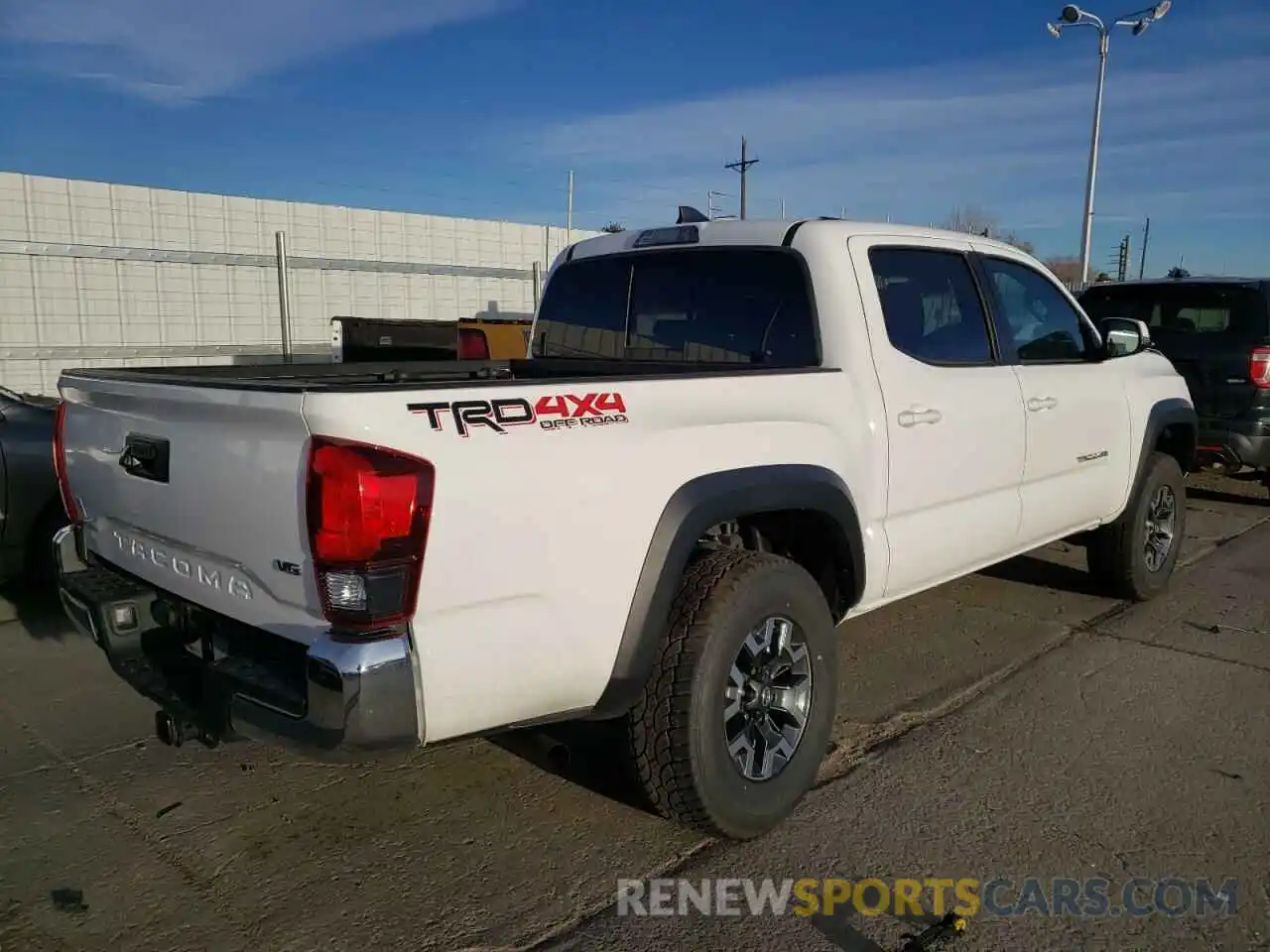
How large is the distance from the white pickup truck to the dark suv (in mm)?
3899

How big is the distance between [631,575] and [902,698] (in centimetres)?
208

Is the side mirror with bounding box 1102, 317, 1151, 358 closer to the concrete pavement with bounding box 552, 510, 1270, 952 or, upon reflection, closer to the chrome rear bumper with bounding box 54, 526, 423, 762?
the concrete pavement with bounding box 552, 510, 1270, 952

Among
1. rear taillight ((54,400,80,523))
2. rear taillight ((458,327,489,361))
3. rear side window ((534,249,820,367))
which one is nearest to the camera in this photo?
rear taillight ((54,400,80,523))

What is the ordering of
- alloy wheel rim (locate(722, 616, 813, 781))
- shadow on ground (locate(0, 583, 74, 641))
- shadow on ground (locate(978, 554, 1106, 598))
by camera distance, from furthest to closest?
shadow on ground (locate(978, 554, 1106, 598)) < shadow on ground (locate(0, 583, 74, 641)) < alloy wheel rim (locate(722, 616, 813, 781))

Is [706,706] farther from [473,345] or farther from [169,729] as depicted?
[473,345]

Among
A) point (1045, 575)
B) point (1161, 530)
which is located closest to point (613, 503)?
point (1161, 530)

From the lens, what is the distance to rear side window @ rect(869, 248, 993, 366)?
12.6 feet

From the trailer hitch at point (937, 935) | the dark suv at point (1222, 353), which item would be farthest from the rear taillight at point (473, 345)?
the trailer hitch at point (937, 935)

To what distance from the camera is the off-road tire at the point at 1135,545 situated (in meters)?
5.50

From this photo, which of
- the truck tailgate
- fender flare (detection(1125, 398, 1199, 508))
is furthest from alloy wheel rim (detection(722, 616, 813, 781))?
fender flare (detection(1125, 398, 1199, 508))

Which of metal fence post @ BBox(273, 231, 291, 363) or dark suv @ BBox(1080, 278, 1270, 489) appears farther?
metal fence post @ BBox(273, 231, 291, 363)

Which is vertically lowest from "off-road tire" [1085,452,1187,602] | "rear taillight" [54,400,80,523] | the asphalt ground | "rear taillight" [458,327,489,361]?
the asphalt ground

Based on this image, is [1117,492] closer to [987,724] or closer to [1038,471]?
[1038,471]

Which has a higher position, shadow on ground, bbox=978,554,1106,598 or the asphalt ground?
shadow on ground, bbox=978,554,1106,598
